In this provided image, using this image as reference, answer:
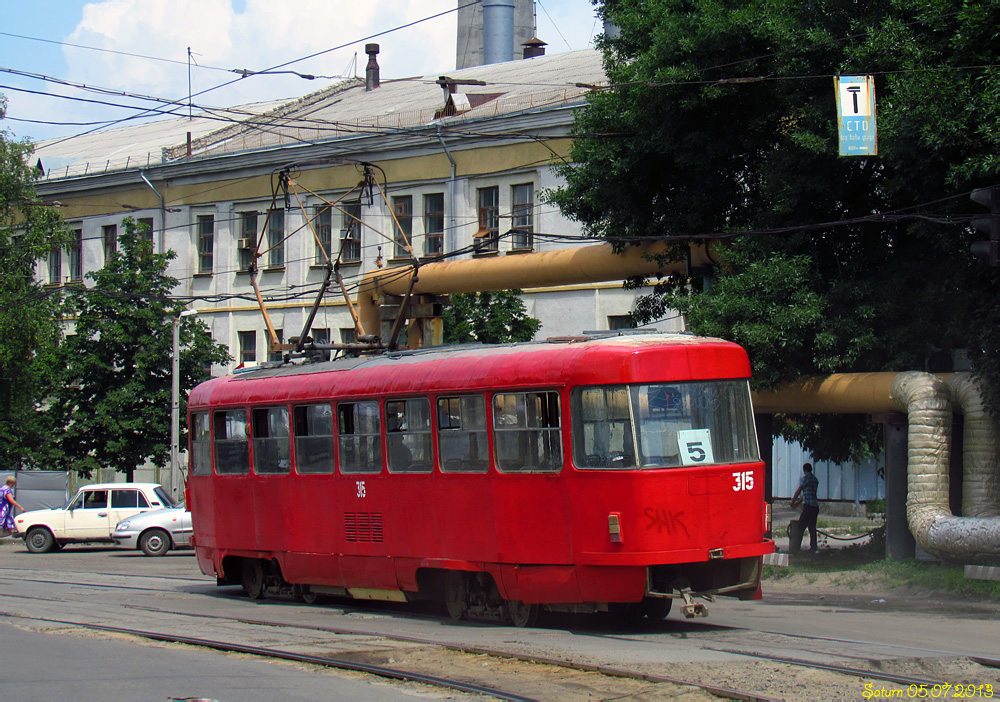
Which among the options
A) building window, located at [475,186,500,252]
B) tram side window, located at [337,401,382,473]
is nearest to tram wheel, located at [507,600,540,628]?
tram side window, located at [337,401,382,473]

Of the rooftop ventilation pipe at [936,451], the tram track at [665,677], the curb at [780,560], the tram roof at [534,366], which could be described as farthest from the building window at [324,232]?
the tram track at [665,677]

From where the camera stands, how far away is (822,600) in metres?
17.2

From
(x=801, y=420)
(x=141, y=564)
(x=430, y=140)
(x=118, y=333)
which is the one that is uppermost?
(x=430, y=140)

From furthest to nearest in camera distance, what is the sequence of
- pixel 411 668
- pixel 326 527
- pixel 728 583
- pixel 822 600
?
pixel 822 600, pixel 326 527, pixel 728 583, pixel 411 668

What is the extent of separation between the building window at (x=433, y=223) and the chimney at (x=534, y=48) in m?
14.0

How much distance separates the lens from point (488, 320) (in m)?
29.6

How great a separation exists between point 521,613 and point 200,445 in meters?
7.01

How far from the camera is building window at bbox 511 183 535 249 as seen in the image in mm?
34719

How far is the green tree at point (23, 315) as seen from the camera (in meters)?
37.6

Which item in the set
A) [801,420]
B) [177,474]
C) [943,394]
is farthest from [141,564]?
[943,394]

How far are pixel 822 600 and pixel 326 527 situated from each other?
22.0ft

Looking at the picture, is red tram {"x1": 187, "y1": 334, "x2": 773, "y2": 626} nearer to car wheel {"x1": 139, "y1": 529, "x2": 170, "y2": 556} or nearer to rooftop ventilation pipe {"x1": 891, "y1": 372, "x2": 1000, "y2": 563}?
rooftop ventilation pipe {"x1": 891, "y1": 372, "x2": 1000, "y2": 563}

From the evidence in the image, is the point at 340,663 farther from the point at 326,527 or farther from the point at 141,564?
the point at 141,564

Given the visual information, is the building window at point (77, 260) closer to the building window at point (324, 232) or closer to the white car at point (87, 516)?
the building window at point (324, 232)
